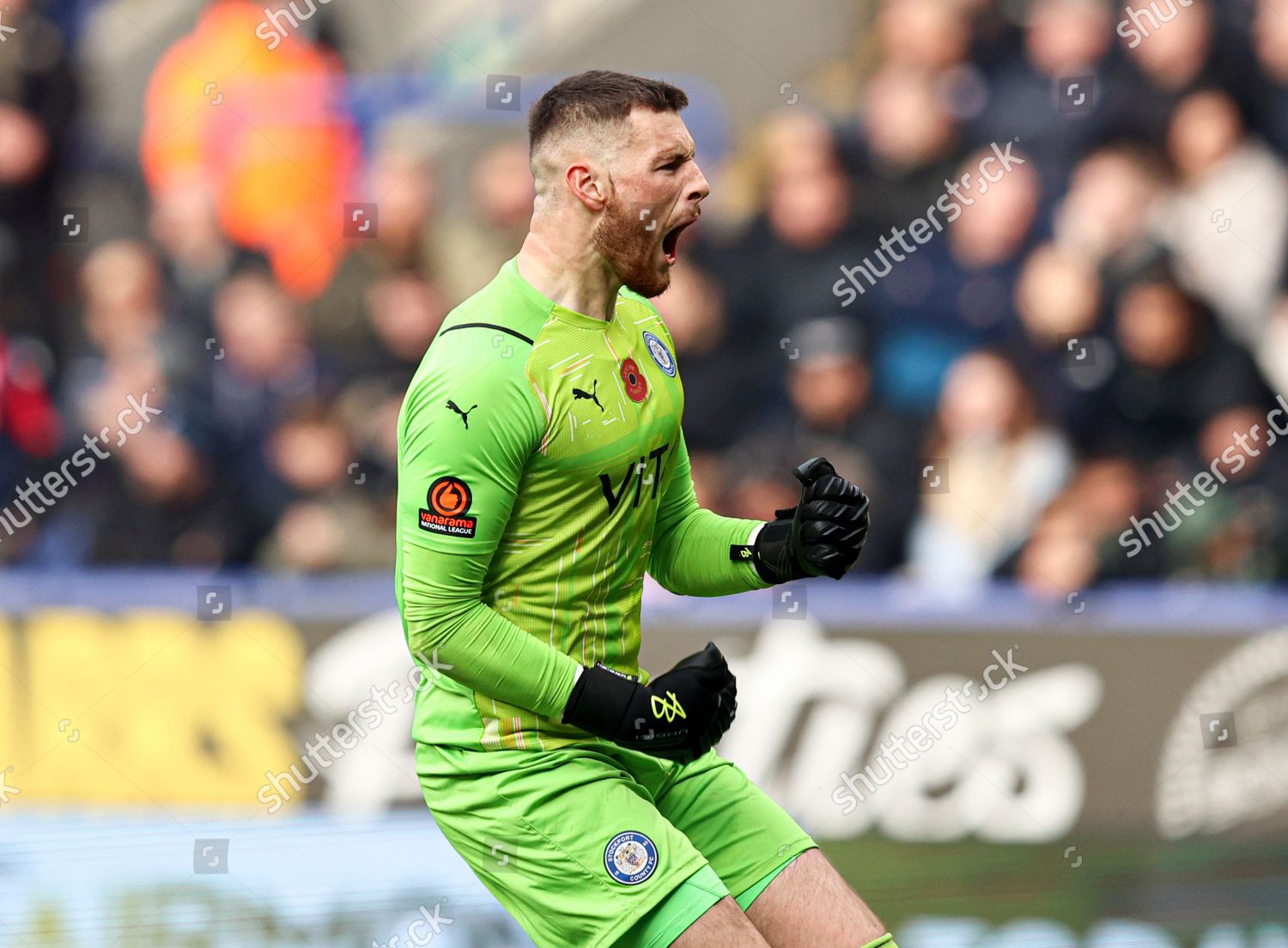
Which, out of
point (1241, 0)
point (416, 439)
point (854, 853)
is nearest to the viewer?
point (416, 439)

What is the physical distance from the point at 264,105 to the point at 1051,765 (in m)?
3.39

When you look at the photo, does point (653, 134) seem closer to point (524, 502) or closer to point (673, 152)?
point (673, 152)

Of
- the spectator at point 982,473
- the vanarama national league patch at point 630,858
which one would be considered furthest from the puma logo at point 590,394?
the spectator at point 982,473

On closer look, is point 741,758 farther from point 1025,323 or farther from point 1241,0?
point 1241,0

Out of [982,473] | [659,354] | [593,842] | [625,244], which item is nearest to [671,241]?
[625,244]

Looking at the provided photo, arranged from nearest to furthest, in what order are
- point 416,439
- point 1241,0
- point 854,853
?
1. point 416,439
2. point 854,853
3. point 1241,0

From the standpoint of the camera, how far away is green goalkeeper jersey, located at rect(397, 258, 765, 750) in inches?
95.1

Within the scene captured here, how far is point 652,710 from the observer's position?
95.7 inches

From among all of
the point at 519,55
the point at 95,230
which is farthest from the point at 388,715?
the point at 519,55

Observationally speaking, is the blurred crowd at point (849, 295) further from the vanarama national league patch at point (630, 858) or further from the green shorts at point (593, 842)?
the vanarama national league patch at point (630, 858)

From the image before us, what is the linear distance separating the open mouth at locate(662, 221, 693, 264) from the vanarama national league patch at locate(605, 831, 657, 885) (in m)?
0.92

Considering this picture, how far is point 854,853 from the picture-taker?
5.12 metres

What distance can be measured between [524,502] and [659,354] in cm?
42

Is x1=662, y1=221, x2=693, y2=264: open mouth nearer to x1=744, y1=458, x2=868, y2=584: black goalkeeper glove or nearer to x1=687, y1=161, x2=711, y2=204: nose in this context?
x1=687, y1=161, x2=711, y2=204: nose
